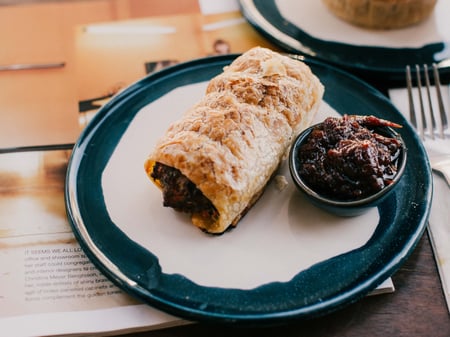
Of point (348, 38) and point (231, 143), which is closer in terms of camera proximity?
point (231, 143)

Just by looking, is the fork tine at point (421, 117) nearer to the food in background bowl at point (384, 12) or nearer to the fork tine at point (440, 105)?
the fork tine at point (440, 105)

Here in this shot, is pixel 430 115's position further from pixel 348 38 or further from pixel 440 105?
pixel 348 38

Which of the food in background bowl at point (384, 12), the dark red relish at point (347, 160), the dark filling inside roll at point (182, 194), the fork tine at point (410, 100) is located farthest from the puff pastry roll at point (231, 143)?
the food in background bowl at point (384, 12)

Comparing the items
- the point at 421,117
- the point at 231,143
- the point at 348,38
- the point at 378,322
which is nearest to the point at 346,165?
the point at 231,143

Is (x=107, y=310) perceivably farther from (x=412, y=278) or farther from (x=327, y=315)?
(x=412, y=278)

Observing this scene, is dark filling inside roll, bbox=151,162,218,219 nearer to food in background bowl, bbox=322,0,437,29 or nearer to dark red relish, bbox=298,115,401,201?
dark red relish, bbox=298,115,401,201

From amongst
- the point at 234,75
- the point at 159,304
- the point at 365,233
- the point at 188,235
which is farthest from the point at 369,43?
the point at 159,304
